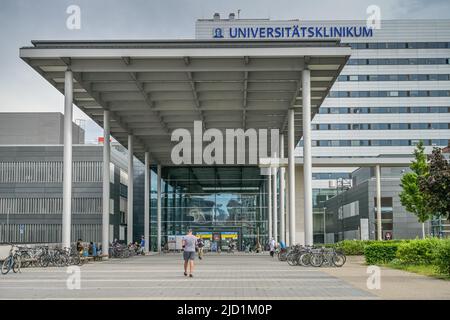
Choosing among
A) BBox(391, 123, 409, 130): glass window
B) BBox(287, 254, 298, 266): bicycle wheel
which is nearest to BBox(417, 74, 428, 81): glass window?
BBox(391, 123, 409, 130): glass window

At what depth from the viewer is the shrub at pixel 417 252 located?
25516 millimetres

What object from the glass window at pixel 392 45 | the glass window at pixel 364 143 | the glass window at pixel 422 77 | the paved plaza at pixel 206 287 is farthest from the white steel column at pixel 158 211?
the glass window at pixel 422 77

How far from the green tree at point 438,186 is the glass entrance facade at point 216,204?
4536cm

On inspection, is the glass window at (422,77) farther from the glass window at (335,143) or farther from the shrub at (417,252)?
the shrub at (417,252)

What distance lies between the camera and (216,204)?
2606 inches

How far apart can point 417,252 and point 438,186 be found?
6.98m

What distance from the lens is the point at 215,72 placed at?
34.7m

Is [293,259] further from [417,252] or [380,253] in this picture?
[417,252]

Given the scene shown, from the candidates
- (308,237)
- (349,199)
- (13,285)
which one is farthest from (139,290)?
(349,199)

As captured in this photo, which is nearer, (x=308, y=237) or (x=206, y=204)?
(x=308, y=237)

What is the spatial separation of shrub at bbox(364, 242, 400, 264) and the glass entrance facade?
3578 centimetres

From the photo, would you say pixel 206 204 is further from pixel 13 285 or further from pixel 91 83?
pixel 13 285

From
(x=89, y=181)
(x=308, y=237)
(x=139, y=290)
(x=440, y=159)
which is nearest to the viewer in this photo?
(x=139, y=290)

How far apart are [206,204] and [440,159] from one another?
46.6 m
